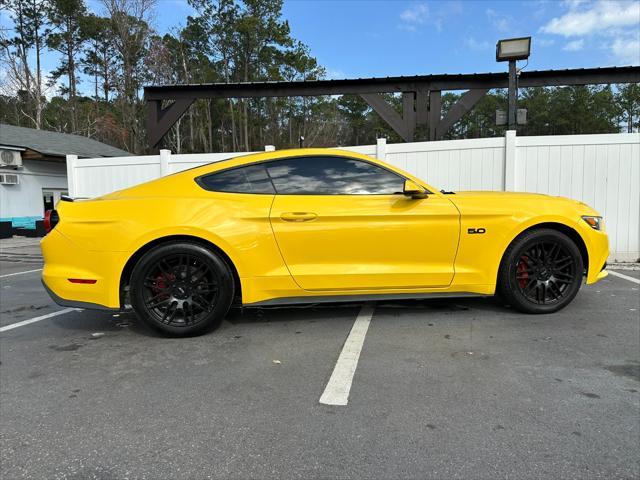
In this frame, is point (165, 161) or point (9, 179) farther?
point (9, 179)

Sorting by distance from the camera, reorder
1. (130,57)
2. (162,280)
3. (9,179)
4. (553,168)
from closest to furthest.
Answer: (162,280), (553,168), (9,179), (130,57)

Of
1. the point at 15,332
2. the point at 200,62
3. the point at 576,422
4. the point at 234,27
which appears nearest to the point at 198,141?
the point at 200,62

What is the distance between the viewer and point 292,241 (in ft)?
11.6

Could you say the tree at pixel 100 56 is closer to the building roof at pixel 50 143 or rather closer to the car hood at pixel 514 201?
the building roof at pixel 50 143

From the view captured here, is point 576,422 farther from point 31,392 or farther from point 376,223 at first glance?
point 31,392

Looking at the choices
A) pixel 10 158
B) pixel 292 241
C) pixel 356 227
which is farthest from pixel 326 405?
pixel 10 158

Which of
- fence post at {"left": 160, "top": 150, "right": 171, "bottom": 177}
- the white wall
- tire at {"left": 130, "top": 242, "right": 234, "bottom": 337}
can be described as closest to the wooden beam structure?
fence post at {"left": 160, "top": 150, "right": 171, "bottom": 177}

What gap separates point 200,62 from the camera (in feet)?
120

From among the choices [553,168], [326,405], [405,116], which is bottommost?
[326,405]

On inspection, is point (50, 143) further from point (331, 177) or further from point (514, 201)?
point (514, 201)

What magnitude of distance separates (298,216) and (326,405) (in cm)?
162

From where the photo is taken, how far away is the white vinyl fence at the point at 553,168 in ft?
21.9

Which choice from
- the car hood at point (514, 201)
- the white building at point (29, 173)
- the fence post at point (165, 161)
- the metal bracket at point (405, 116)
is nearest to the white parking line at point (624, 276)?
the car hood at point (514, 201)

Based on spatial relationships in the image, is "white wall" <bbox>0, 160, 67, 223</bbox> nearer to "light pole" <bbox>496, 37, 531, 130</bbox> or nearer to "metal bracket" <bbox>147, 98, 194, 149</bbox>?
"metal bracket" <bbox>147, 98, 194, 149</bbox>
